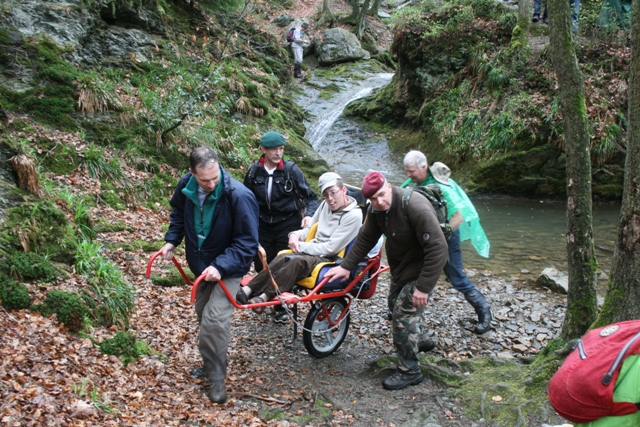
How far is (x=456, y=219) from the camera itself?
601 cm

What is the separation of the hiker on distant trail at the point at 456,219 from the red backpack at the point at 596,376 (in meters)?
3.86

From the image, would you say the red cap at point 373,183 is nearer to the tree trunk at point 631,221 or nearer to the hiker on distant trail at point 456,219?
the hiker on distant trail at point 456,219

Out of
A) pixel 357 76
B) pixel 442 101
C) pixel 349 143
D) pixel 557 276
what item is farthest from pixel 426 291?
pixel 357 76

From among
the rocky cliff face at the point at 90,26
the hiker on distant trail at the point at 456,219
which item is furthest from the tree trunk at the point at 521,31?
the hiker on distant trail at the point at 456,219

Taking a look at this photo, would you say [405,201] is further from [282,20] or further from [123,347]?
[282,20]

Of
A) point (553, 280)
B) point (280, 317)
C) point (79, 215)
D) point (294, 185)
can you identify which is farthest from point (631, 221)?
point (79, 215)

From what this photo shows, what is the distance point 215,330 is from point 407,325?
1.87 metres

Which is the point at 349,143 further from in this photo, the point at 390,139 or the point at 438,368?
the point at 438,368

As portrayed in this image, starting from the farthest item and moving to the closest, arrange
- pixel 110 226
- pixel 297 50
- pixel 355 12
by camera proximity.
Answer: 1. pixel 355 12
2. pixel 297 50
3. pixel 110 226

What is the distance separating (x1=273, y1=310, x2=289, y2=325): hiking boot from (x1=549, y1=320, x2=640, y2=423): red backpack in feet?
15.7

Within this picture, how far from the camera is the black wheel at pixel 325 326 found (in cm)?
552

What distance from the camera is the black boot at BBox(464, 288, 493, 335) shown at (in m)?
6.59

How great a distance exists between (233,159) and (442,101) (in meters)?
9.34

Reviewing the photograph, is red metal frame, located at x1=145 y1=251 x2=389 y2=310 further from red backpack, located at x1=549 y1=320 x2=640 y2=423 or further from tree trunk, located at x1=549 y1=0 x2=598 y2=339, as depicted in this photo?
red backpack, located at x1=549 y1=320 x2=640 y2=423
